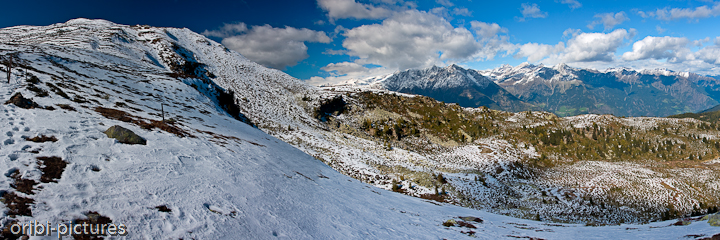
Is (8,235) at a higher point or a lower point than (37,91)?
lower

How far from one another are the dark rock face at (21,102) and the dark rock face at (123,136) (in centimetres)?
567

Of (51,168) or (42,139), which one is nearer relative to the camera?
(51,168)

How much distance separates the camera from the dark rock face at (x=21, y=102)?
41.2ft

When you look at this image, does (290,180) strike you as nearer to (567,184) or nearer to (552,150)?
(567,184)

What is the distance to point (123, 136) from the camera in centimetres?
1147

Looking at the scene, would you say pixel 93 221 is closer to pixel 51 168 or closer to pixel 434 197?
pixel 51 168

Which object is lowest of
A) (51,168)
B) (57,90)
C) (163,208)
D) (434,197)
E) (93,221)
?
(434,197)

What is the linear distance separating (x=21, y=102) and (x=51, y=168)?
32.3ft

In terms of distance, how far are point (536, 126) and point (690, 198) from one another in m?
28.4

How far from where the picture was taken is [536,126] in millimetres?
59188

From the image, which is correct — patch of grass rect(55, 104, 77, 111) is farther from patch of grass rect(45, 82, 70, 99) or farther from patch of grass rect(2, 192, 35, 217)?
patch of grass rect(2, 192, 35, 217)

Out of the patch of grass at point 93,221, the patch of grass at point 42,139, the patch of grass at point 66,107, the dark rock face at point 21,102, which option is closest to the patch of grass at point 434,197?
the patch of grass at point 93,221

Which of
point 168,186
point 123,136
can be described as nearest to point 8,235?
point 168,186

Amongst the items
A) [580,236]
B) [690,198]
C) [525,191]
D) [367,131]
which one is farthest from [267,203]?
[690,198]
